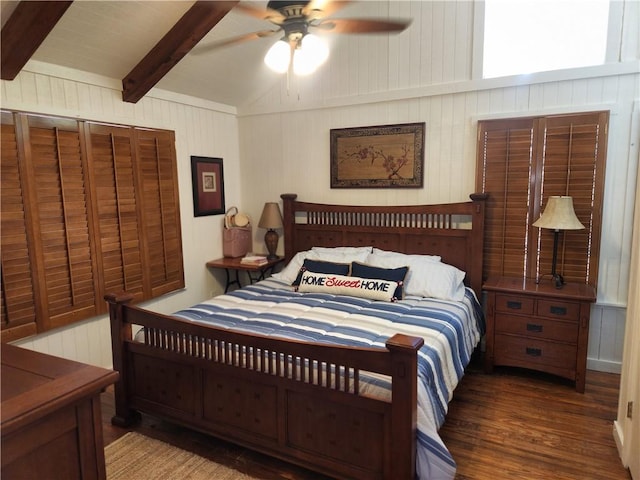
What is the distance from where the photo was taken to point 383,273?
11.2ft

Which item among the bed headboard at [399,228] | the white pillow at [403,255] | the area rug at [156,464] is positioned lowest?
the area rug at [156,464]

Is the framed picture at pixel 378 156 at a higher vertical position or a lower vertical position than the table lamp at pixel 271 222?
higher

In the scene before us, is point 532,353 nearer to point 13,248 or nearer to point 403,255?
point 403,255

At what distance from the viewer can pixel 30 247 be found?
288 centimetres

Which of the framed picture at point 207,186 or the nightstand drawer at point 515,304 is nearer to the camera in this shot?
the nightstand drawer at point 515,304

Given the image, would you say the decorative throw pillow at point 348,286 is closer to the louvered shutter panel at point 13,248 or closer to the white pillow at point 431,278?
the white pillow at point 431,278

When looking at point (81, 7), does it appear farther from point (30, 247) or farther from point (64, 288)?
point (64, 288)

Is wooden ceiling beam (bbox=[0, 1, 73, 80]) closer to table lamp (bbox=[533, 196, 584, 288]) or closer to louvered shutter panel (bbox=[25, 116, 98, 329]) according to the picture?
louvered shutter panel (bbox=[25, 116, 98, 329])

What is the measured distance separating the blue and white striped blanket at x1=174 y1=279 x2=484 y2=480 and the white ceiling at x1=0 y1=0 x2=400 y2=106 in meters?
1.70

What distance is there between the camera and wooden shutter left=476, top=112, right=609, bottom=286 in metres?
3.21

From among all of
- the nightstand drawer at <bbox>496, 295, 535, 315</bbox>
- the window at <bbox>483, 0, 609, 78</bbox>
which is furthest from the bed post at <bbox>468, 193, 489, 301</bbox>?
the window at <bbox>483, 0, 609, 78</bbox>

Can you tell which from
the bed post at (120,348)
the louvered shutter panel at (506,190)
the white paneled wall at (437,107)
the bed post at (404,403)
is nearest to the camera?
the bed post at (404,403)

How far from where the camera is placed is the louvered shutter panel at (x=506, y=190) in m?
3.42

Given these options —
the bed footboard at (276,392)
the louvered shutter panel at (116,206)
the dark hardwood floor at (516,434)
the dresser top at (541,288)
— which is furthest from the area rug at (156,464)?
the dresser top at (541,288)
